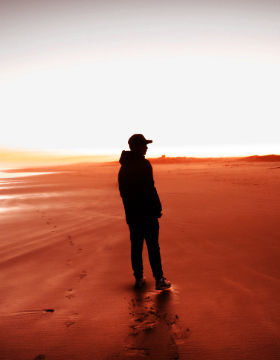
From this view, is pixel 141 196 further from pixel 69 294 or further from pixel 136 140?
pixel 69 294

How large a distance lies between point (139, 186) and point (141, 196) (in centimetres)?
15

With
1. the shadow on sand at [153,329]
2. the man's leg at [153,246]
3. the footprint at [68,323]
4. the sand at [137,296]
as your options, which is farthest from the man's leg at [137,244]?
the footprint at [68,323]

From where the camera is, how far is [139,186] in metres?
3.90

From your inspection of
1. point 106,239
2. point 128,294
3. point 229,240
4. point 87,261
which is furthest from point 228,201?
point 128,294

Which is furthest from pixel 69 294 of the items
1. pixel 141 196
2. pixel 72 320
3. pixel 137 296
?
pixel 141 196

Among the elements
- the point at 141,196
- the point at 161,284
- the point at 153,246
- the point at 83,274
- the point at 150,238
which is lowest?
the point at 83,274

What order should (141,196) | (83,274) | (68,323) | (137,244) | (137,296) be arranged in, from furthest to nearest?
(83,274), (137,244), (141,196), (137,296), (68,323)

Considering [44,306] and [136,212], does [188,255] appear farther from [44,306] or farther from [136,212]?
[44,306]

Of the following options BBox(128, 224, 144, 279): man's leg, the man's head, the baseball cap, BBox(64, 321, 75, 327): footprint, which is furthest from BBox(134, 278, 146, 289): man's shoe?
the baseball cap

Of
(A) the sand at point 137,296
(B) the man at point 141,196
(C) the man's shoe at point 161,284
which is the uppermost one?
(B) the man at point 141,196

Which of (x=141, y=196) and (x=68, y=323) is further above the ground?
(x=141, y=196)

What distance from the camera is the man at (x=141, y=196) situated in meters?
3.89

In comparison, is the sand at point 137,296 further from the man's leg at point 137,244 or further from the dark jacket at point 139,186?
the dark jacket at point 139,186

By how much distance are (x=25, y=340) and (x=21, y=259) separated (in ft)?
9.29
